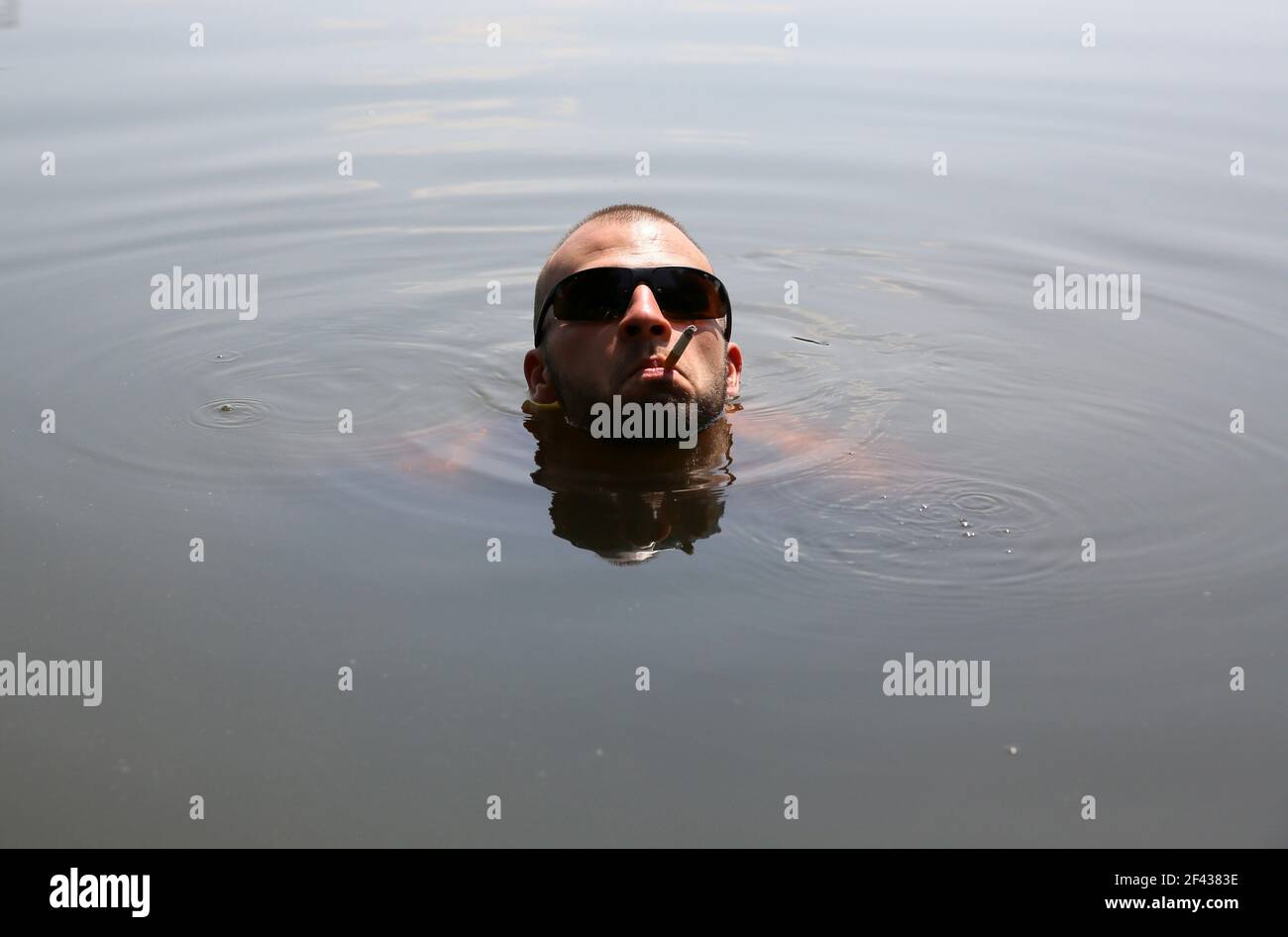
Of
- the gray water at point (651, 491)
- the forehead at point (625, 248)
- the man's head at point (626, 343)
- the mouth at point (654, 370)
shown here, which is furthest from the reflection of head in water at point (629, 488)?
the forehead at point (625, 248)

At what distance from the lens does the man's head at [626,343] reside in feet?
18.3

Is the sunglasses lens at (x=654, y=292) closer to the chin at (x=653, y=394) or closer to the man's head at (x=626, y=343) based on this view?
the man's head at (x=626, y=343)

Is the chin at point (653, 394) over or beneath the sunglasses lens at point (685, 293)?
beneath

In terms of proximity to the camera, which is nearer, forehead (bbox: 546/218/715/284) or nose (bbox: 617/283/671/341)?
nose (bbox: 617/283/671/341)

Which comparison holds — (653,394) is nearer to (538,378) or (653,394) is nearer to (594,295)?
(594,295)

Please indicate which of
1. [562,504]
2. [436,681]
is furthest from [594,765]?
[562,504]

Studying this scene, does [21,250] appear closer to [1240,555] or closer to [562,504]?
[562,504]

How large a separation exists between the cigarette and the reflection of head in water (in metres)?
0.36

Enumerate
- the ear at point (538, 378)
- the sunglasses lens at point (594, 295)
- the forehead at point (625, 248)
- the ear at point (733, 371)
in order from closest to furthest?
the sunglasses lens at point (594, 295)
the forehead at point (625, 248)
the ear at point (538, 378)
the ear at point (733, 371)

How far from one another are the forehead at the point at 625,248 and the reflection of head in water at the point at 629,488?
693mm

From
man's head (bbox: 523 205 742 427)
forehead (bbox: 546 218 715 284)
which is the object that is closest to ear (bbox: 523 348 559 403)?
man's head (bbox: 523 205 742 427)

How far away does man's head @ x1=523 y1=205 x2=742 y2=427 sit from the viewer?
5.59 meters

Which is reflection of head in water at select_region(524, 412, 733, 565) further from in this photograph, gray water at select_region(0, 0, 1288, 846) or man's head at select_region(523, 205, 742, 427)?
man's head at select_region(523, 205, 742, 427)
